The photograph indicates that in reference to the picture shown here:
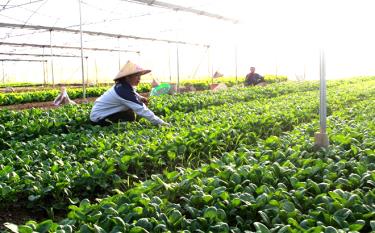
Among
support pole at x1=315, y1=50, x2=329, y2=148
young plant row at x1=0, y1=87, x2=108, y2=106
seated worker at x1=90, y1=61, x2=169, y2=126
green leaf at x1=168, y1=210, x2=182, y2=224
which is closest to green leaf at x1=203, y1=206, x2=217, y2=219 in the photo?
green leaf at x1=168, y1=210, x2=182, y2=224

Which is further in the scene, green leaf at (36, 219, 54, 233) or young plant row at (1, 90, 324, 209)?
young plant row at (1, 90, 324, 209)

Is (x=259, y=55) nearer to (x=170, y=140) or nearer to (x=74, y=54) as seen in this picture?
(x=74, y=54)

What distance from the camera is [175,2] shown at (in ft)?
53.9

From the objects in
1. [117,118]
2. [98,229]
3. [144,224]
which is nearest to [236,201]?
[144,224]

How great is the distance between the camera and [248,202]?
92.2 inches

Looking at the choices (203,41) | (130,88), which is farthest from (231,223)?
(203,41)

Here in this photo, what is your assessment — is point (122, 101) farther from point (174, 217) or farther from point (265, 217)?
point (265, 217)

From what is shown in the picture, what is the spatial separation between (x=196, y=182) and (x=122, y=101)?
3313mm

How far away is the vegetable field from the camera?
2193 mm

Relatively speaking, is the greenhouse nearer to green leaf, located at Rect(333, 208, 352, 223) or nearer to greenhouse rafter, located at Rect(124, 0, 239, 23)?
green leaf, located at Rect(333, 208, 352, 223)

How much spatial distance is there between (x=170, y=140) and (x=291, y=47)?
27.5m

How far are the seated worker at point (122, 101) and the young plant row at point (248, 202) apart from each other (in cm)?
282

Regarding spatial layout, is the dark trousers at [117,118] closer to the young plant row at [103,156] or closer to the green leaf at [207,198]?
the young plant row at [103,156]

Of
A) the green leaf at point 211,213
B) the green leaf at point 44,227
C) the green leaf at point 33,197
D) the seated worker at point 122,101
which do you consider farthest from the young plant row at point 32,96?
the green leaf at point 211,213
